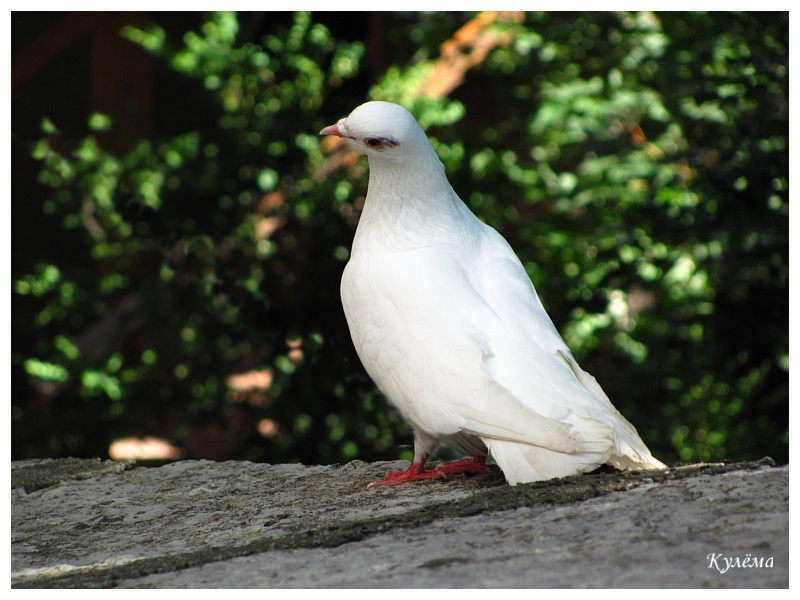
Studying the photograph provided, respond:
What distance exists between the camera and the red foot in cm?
259

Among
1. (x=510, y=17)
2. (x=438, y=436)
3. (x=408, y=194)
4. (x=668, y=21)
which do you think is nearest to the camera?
(x=438, y=436)

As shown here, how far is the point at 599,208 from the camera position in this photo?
4.19 meters

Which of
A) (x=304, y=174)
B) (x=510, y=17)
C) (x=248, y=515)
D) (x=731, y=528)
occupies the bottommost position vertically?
(x=248, y=515)

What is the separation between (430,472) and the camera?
2646 mm

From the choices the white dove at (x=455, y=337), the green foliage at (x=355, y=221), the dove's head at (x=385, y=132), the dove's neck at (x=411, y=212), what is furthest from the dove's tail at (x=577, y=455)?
the green foliage at (x=355, y=221)

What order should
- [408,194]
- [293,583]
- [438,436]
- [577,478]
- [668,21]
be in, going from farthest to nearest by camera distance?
[668,21] < [408,194] < [438,436] < [577,478] < [293,583]

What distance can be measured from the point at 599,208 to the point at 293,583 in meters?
3.03

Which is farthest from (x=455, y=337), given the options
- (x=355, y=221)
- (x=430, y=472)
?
(x=355, y=221)

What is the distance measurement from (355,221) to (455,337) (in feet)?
7.16

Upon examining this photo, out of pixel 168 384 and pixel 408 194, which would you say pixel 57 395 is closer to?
pixel 168 384

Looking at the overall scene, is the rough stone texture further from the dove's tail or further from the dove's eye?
the dove's eye

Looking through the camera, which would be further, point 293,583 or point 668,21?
point 668,21

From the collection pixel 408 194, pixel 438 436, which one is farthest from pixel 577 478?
pixel 408 194

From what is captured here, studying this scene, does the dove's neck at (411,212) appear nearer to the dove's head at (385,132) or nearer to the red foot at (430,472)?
the dove's head at (385,132)
